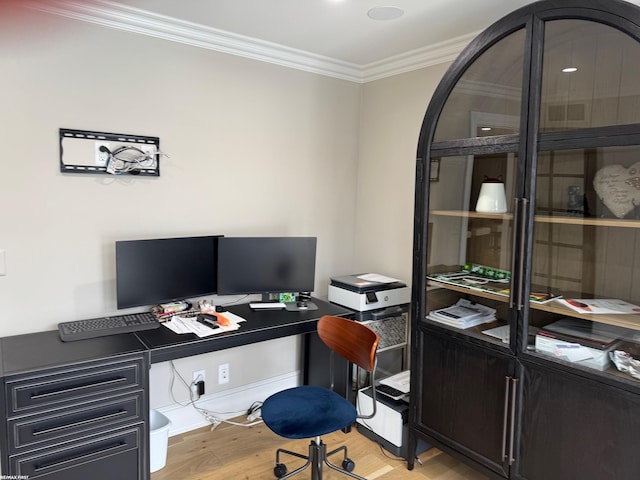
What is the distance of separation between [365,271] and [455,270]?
1132mm

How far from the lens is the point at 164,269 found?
251cm

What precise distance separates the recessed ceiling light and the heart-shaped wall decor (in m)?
1.25

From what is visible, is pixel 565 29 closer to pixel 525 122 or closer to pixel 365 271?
pixel 525 122

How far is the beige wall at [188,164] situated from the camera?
2.26 metres

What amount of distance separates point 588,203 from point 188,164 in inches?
82.0

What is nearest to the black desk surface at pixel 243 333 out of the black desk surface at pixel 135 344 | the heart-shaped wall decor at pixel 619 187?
the black desk surface at pixel 135 344

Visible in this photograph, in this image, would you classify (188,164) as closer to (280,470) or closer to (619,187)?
(280,470)

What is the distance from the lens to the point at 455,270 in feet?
7.93

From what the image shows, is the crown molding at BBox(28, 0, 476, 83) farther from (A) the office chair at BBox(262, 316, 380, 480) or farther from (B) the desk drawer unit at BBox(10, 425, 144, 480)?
(B) the desk drawer unit at BBox(10, 425, 144, 480)

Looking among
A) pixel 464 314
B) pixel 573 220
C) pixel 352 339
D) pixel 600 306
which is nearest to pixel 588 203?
pixel 573 220

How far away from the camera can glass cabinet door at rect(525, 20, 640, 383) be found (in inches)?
68.7

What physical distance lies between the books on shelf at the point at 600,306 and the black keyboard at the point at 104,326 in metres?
1.97

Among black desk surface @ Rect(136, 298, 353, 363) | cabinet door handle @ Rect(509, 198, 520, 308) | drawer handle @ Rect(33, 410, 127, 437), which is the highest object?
cabinet door handle @ Rect(509, 198, 520, 308)

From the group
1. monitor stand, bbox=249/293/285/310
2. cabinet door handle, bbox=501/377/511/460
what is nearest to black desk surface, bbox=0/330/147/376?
monitor stand, bbox=249/293/285/310
